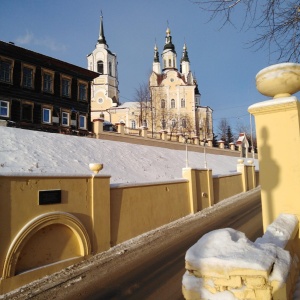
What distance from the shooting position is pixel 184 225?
11.7 metres

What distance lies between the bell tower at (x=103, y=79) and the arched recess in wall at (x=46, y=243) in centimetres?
5744

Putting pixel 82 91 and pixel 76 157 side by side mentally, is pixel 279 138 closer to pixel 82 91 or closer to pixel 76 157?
pixel 76 157

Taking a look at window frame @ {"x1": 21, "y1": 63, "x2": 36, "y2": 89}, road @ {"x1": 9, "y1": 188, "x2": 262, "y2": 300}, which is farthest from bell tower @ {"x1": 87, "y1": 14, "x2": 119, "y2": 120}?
road @ {"x1": 9, "y1": 188, "x2": 262, "y2": 300}

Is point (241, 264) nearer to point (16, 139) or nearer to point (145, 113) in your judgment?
point (16, 139)

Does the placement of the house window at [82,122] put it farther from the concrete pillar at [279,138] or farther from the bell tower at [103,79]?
the bell tower at [103,79]

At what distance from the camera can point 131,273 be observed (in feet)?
21.6

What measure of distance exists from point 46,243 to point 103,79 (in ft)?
210

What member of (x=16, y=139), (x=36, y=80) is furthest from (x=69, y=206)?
(x=36, y=80)

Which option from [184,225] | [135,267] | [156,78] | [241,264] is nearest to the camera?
[241,264]

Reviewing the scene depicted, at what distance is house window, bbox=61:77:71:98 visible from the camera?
30459 millimetres

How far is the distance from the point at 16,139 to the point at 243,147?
4209cm

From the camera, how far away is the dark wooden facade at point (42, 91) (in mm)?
25406

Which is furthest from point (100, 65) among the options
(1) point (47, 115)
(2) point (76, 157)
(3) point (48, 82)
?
(2) point (76, 157)


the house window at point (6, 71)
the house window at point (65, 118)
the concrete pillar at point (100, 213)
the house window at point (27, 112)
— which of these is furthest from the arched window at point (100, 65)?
the concrete pillar at point (100, 213)
